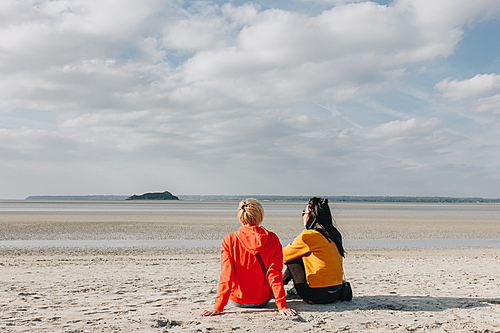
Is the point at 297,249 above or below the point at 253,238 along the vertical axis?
below

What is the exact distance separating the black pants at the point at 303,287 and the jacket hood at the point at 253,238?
76cm

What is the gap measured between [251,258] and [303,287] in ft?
3.57

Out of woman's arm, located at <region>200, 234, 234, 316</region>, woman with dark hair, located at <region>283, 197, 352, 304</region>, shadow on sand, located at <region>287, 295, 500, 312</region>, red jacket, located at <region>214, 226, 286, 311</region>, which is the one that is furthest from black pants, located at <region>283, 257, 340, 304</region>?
woman's arm, located at <region>200, 234, 234, 316</region>

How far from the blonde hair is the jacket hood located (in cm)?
8

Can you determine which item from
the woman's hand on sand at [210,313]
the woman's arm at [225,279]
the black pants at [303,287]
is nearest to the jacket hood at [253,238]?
the woman's arm at [225,279]

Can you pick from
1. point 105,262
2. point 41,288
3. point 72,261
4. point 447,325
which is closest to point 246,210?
point 447,325

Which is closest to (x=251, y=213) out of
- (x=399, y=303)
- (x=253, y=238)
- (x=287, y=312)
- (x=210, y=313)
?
(x=253, y=238)

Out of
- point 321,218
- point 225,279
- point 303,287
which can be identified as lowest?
point 303,287

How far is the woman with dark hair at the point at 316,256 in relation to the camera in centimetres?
485

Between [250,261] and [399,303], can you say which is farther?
[399,303]

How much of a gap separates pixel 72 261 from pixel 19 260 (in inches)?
65.7

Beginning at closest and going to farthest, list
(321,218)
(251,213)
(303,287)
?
(251,213), (321,218), (303,287)

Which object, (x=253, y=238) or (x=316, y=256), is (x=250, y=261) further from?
(x=316, y=256)

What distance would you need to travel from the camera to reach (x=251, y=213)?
14.9 ft
